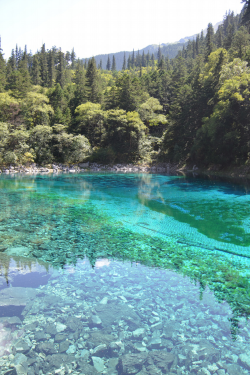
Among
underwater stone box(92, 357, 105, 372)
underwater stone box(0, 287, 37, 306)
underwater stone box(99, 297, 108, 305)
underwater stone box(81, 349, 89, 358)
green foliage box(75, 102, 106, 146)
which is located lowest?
underwater stone box(92, 357, 105, 372)

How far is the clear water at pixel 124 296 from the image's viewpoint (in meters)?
3.02

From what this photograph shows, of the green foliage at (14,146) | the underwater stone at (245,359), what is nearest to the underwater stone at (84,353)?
the underwater stone at (245,359)

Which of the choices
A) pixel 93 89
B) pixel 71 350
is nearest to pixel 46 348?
pixel 71 350

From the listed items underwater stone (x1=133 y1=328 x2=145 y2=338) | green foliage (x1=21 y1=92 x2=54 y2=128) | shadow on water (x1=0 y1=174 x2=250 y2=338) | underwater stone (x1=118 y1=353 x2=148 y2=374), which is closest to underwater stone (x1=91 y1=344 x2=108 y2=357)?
underwater stone (x1=118 y1=353 x2=148 y2=374)

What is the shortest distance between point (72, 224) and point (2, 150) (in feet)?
81.4

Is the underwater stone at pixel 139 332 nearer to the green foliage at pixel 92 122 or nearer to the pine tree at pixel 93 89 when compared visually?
the green foliage at pixel 92 122

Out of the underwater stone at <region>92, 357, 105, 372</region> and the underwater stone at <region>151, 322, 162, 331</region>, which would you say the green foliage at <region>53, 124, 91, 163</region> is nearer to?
the underwater stone at <region>151, 322, 162, 331</region>

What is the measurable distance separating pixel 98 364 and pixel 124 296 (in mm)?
1460

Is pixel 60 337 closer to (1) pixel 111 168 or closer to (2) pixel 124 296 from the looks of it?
(2) pixel 124 296

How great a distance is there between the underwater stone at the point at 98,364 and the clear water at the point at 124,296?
0.01 metres

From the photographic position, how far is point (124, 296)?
4336mm

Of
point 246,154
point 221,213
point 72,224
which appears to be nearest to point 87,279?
point 72,224

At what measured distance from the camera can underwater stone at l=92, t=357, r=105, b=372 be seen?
286cm

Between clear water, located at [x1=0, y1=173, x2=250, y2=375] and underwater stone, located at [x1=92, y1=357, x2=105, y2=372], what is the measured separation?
1cm
